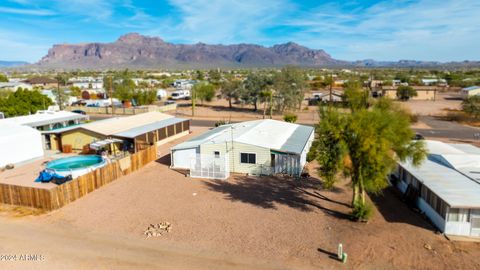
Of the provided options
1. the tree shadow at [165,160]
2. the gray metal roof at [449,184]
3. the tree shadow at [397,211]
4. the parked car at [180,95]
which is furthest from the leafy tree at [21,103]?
the gray metal roof at [449,184]

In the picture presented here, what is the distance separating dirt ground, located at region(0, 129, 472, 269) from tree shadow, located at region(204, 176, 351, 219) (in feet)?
0.20

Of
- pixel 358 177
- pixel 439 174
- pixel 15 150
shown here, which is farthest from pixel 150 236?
pixel 15 150

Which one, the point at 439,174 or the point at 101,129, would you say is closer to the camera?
the point at 439,174

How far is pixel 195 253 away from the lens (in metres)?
13.7

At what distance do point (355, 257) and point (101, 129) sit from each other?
25192 millimetres

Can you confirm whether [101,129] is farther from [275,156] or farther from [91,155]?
[275,156]

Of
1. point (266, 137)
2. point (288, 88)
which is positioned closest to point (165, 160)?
point (266, 137)

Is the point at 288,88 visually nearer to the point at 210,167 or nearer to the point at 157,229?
the point at 210,167

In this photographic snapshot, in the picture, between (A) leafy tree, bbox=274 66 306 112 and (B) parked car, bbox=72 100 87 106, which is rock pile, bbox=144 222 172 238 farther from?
(B) parked car, bbox=72 100 87 106

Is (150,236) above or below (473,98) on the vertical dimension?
below

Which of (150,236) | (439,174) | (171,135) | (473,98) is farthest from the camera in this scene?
(473,98)

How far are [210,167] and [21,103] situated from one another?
34.2 m

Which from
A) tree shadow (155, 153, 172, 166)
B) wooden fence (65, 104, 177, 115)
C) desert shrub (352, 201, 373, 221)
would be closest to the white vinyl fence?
tree shadow (155, 153, 172, 166)

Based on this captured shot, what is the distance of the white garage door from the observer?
25.3 meters
